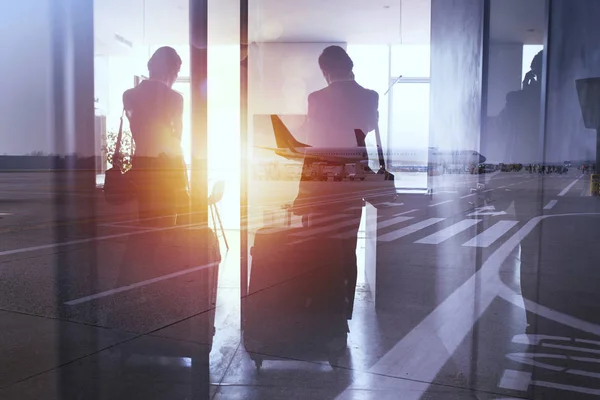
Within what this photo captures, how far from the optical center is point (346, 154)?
207 inches

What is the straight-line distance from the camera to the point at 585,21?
745 centimetres

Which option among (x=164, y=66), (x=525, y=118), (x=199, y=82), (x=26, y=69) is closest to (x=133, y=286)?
(x=164, y=66)

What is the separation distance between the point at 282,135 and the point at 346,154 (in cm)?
246

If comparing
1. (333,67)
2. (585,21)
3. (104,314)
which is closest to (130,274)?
(104,314)

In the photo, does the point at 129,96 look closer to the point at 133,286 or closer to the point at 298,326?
the point at 133,286

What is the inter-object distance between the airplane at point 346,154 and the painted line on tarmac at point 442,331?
1.52m

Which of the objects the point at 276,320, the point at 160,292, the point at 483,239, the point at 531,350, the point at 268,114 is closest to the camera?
the point at 531,350

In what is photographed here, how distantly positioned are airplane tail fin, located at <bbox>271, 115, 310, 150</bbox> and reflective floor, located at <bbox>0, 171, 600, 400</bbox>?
1880 millimetres

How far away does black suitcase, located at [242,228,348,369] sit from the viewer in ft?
8.04

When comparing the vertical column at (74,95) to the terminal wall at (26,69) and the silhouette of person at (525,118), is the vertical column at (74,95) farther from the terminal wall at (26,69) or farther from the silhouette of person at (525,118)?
the silhouette of person at (525,118)

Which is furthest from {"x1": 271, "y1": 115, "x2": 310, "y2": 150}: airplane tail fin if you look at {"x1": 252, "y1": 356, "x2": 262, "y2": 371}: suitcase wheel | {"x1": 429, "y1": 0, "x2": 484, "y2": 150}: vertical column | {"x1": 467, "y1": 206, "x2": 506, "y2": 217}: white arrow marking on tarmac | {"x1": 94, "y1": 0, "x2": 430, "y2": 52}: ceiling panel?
{"x1": 252, "y1": 356, "x2": 262, "y2": 371}: suitcase wheel

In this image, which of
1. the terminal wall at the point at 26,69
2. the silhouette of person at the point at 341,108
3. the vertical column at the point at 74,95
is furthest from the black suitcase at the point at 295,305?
the terminal wall at the point at 26,69

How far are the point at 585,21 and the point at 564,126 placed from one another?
1.78 metres

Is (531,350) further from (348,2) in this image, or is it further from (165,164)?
(348,2)
